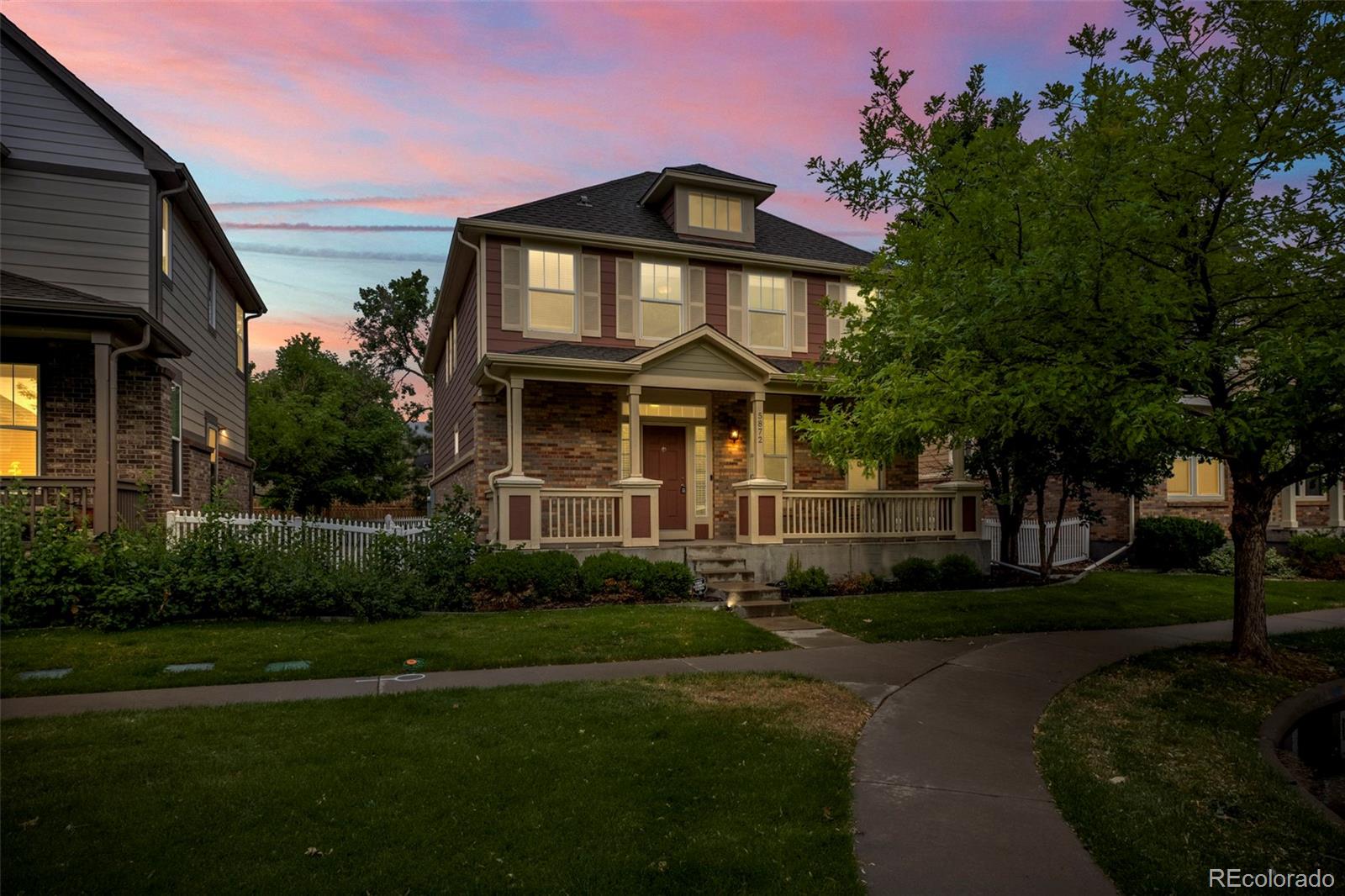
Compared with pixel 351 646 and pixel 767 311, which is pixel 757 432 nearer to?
pixel 767 311

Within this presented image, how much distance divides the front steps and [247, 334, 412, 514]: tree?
17443 millimetres

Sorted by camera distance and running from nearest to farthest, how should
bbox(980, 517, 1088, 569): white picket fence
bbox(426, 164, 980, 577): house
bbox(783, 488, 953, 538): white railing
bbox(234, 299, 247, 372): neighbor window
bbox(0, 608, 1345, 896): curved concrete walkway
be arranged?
bbox(0, 608, 1345, 896): curved concrete walkway → bbox(426, 164, 980, 577): house → bbox(783, 488, 953, 538): white railing → bbox(980, 517, 1088, 569): white picket fence → bbox(234, 299, 247, 372): neighbor window

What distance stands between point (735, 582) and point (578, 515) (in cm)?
286

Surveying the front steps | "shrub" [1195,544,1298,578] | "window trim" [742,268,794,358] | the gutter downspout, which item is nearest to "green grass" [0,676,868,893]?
the front steps

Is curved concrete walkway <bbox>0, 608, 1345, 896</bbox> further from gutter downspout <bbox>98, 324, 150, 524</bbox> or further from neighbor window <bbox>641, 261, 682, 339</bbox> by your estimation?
neighbor window <bbox>641, 261, 682, 339</bbox>

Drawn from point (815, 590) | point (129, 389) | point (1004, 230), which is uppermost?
point (1004, 230)

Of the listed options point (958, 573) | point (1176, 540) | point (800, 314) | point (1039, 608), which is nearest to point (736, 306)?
point (800, 314)

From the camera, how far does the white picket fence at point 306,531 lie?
1043 cm

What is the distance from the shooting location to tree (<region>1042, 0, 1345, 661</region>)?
6391 millimetres

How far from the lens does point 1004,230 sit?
7.20m

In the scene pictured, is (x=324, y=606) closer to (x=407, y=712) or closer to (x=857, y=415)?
(x=407, y=712)

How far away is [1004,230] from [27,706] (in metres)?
9.26

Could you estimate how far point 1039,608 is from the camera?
11008mm

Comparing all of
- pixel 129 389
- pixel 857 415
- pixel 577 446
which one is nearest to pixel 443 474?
pixel 577 446
